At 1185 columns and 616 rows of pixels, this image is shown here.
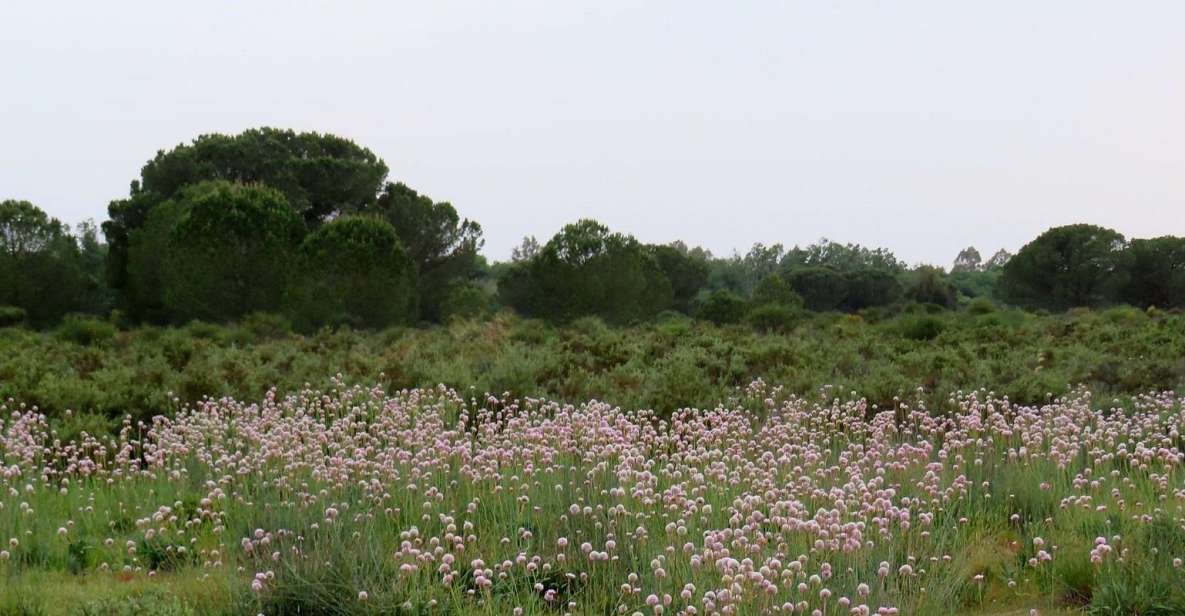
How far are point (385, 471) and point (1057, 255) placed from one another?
53.3 meters

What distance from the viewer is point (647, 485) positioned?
20.4 ft

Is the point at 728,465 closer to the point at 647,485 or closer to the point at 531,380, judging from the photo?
the point at 647,485

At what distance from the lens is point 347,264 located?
3030 centimetres

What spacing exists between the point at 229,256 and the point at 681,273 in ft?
114

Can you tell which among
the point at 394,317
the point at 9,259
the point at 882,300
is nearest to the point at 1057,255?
the point at 882,300

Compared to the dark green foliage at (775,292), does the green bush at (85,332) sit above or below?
below

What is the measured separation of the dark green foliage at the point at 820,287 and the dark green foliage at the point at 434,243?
27.4 m

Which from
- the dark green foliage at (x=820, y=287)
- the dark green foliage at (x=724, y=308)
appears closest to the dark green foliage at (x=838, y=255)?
the dark green foliage at (x=820, y=287)

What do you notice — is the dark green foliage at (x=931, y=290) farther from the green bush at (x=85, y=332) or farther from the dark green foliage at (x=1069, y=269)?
the green bush at (x=85, y=332)

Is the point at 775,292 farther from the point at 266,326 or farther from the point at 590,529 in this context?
the point at 590,529

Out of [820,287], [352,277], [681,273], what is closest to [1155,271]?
[820,287]

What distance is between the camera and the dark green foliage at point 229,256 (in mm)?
31422

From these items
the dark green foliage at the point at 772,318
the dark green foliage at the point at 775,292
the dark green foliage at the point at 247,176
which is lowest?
the dark green foliage at the point at 772,318

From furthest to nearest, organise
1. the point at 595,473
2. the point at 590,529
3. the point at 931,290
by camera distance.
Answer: the point at 931,290
the point at 595,473
the point at 590,529
